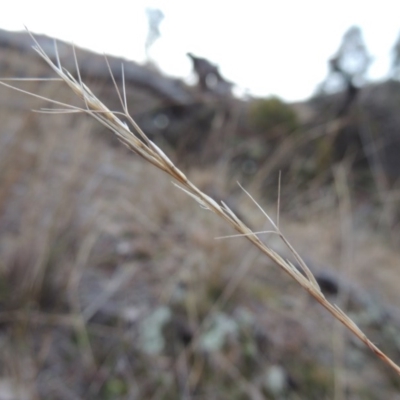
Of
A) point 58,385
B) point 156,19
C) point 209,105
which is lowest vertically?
point 58,385

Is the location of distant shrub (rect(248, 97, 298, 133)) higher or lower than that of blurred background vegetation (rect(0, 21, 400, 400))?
higher

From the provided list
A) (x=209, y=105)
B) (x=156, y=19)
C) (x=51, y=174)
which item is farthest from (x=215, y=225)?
(x=209, y=105)

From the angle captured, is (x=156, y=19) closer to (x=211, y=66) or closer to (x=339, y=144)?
(x=211, y=66)

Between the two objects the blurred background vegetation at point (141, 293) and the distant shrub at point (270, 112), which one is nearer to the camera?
the blurred background vegetation at point (141, 293)

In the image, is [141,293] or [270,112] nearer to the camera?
[141,293]

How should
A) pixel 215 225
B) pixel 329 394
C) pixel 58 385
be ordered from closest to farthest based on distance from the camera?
1. pixel 58 385
2. pixel 329 394
3. pixel 215 225

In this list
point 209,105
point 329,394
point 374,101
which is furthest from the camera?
point 374,101

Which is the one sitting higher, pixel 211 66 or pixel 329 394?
pixel 211 66

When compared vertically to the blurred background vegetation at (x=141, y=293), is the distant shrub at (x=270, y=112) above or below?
above

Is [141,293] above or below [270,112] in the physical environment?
below

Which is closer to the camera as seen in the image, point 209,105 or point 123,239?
point 123,239

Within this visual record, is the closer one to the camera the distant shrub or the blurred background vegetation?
the blurred background vegetation
